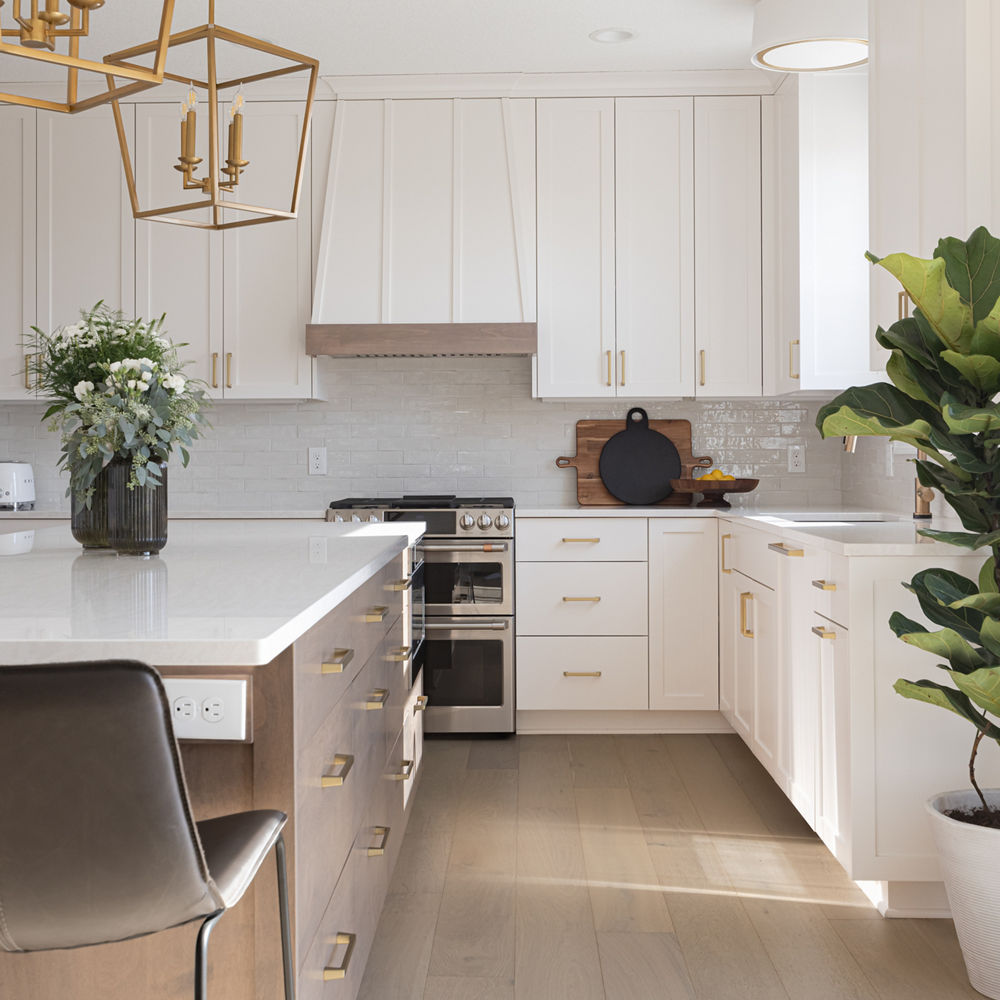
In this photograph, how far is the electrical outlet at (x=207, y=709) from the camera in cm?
130

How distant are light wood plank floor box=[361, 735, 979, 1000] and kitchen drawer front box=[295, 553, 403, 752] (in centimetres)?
74

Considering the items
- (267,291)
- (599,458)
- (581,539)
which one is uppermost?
(267,291)

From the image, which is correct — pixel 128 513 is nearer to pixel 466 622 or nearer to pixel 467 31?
pixel 466 622

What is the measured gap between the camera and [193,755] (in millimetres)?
1475

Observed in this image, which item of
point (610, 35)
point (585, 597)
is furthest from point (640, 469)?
point (610, 35)

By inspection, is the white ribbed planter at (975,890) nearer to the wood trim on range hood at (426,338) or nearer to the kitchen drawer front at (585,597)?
the kitchen drawer front at (585,597)

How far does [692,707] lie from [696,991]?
80.1 inches

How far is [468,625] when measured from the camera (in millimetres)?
4125

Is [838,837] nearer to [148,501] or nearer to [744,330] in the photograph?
[148,501]

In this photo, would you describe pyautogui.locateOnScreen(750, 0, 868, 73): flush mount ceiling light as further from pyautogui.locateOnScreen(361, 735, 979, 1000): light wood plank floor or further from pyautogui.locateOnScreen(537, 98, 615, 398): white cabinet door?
pyautogui.locateOnScreen(361, 735, 979, 1000): light wood plank floor

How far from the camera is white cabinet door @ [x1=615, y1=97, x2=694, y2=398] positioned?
4332 millimetres

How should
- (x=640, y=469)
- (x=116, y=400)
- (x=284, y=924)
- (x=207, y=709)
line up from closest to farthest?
(x=207, y=709), (x=284, y=924), (x=116, y=400), (x=640, y=469)

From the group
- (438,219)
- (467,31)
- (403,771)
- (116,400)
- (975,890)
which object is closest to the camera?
(975,890)

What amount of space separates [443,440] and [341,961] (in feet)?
10.2
